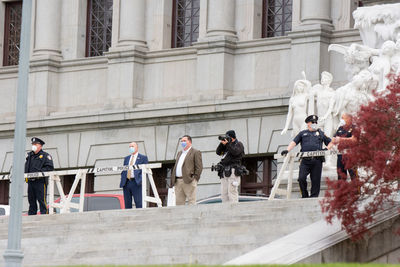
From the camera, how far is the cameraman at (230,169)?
32.2 metres

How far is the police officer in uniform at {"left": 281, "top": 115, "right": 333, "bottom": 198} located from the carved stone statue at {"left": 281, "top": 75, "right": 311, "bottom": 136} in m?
5.09

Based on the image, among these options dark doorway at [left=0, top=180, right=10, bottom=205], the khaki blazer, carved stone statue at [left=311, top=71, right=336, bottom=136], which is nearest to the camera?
the khaki blazer

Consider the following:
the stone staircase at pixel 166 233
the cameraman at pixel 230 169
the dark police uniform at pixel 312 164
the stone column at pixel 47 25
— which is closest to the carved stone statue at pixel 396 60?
the dark police uniform at pixel 312 164

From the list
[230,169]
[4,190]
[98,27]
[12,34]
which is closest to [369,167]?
[230,169]

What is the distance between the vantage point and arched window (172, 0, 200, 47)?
47.4 m

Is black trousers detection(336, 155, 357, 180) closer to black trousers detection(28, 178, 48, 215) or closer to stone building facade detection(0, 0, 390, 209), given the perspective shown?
black trousers detection(28, 178, 48, 215)

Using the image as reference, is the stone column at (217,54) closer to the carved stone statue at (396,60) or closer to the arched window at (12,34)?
the arched window at (12,34)

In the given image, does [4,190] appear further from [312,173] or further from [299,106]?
[312,173]

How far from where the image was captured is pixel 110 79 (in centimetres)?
4769

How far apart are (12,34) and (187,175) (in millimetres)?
19217

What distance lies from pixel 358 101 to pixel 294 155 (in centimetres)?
403

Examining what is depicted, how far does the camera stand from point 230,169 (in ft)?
106

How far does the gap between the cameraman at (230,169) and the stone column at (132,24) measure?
1550 cm

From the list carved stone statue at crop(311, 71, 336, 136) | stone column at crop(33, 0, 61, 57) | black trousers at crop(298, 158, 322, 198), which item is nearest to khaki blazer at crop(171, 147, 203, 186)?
black trousers at crop(298, 158, 322, 198)
